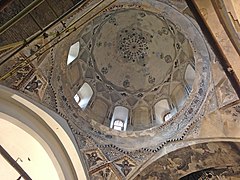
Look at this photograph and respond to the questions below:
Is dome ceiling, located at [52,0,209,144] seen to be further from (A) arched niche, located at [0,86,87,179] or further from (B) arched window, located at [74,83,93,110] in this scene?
(A) arched niche, located at [0,86,87,179]

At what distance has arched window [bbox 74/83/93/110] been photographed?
10.3 metres

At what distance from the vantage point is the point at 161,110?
10875 mm

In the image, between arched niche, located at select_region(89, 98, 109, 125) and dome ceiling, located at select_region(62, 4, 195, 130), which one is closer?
arched niche, located at select_region(89, 98, 109, 125)

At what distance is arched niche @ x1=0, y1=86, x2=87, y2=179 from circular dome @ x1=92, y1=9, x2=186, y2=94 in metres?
3.20

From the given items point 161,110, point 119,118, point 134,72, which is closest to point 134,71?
point 134,72

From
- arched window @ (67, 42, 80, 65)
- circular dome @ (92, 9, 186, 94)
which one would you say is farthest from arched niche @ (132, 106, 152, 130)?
A: arched window @ (67, 42, 80, 65)

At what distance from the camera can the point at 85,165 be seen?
908 cm

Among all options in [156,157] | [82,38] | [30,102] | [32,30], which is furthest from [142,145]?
[32,30]

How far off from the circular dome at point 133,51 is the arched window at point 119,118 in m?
0.85

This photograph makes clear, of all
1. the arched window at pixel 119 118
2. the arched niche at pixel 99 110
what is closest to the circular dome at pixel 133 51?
the arched window at pixel 119 118

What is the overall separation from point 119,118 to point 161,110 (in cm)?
117

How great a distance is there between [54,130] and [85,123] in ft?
3.23

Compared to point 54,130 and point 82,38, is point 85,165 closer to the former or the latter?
point 54,130

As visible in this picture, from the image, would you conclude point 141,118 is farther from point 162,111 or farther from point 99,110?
point 99,110
